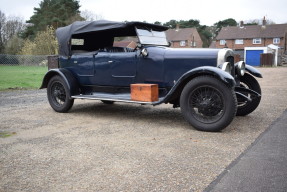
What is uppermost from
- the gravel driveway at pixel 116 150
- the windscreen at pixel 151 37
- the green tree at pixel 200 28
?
the green tree at pixel 200 28

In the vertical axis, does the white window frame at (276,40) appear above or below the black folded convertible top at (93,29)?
above

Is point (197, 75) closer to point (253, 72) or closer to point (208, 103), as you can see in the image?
point (208, 103)

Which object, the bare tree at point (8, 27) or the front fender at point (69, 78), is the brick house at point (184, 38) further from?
the front fender at point (69, 78)

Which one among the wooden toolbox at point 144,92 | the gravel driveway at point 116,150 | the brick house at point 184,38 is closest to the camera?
the gravel driveway at point 116,150

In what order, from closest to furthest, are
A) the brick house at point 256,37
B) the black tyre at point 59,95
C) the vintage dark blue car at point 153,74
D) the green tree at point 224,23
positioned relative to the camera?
1. the vintage dark blue car at point 153,74
2. the black tyre at point 59,95
3. the brick house at point 256,37
4. the green tree at point 224,23

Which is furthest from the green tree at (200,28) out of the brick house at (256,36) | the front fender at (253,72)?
the front fender at (253,72)

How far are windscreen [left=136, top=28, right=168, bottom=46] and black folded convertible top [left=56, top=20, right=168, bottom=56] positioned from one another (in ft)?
0.39

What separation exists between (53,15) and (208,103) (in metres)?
44.7

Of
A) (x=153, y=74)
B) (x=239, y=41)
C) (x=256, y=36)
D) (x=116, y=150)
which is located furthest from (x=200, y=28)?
(x=116, y=150)

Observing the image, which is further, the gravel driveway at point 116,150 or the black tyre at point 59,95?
the black tyre at point 59,95

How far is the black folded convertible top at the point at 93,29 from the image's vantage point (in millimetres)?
6142

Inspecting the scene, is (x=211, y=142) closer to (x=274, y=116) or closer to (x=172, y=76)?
(x=172, y=76)

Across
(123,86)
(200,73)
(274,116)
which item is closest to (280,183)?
(200,73)

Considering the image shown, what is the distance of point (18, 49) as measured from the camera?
42250 mm
